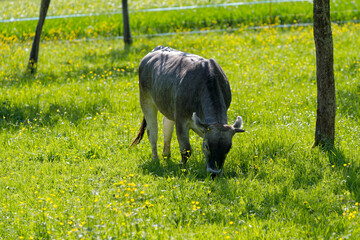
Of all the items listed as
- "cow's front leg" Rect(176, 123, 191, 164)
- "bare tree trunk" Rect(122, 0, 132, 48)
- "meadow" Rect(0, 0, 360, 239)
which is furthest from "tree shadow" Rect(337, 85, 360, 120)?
"bare tree trunk" Rect(122, 0, 132, 48)

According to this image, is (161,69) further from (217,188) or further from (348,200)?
(348,200)

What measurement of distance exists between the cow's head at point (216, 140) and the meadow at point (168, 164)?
10.2 inches

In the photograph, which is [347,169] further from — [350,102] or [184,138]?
[350,102]

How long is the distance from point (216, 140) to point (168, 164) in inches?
60.4

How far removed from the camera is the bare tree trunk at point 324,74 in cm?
783

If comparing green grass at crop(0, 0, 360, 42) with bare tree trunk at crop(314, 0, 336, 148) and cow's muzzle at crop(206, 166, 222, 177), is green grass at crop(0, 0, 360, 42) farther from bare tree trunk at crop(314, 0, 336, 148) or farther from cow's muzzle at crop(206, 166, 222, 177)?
cow's muzzle at crop(206, 166, 222, 177)

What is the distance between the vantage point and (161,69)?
8.02 meters

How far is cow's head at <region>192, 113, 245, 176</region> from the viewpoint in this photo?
661cm

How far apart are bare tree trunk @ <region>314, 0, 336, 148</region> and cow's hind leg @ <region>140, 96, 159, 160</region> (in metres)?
2.70

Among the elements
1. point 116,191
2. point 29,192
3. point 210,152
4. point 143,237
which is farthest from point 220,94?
point 29,192

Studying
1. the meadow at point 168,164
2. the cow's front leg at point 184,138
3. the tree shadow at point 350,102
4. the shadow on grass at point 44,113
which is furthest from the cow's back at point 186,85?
the tree shadow at point 350,102

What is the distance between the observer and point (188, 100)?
7.24m

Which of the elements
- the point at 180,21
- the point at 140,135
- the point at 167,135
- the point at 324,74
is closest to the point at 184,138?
the point at 167,135

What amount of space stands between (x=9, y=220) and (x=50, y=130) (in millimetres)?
3824
